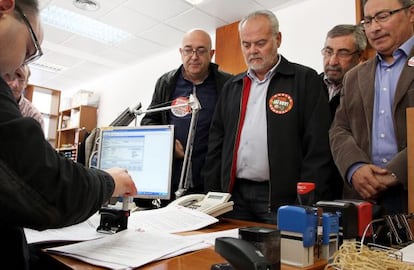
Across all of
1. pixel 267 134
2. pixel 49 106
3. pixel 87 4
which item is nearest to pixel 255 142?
pixel 267 134

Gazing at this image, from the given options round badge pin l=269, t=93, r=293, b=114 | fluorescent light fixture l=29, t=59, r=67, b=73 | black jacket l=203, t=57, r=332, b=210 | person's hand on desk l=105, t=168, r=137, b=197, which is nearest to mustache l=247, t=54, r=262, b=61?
black jacket l=203, t=57, r=332, b=210

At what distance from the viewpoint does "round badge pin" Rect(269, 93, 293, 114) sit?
5.01ft

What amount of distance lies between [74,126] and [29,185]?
6.11 m

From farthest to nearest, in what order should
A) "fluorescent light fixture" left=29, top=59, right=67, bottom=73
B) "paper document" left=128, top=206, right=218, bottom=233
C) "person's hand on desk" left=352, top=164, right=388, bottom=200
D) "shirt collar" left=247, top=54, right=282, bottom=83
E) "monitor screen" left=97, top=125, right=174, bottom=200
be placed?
1. "fluorescent light fixture" left=29, top=59, right=67, bottom=73
2. "shirt collar" left=247, top=54, right=282, bottom=83
3. "monitor screen" left=97, top=125, right=174, bottom=200
4. "person's hand on desk" left=352, top=164, right=388, bottom=200
5. "paper document" left=128, top=206, right=218, bottom=233

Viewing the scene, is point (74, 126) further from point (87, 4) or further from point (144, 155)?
point (144, 155)

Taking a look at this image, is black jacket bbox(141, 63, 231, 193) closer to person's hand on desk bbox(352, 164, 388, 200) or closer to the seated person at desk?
the seated person at desk

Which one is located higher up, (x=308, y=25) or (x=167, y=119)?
(x=308, y=25)

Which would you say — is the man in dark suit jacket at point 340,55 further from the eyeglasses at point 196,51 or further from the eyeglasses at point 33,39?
the eyeglasses at point 33,39

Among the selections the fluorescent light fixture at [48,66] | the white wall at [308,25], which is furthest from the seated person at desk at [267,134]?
the fluorescent light fixture at [48,66]

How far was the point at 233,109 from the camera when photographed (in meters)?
1.65

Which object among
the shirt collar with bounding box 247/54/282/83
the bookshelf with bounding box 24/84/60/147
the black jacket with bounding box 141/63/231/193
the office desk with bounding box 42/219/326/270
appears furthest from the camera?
the bookshelf with bounding box 24/84/60/147

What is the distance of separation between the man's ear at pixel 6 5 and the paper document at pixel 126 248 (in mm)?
522

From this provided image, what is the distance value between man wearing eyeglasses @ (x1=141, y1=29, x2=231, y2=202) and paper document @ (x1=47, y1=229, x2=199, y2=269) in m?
0.98

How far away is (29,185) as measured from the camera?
1.88 feet
